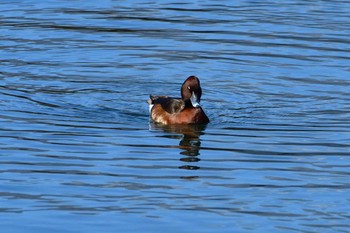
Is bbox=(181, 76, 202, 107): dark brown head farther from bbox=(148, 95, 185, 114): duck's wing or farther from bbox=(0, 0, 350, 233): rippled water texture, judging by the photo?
bbox=(0, 0, 350, 233): rippled water texture

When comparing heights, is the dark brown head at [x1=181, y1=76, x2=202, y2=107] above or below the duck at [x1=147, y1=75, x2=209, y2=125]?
above

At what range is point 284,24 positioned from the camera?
84.0 ft

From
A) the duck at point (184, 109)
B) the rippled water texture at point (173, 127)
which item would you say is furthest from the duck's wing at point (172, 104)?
the rippled water texture at point (173, 127)

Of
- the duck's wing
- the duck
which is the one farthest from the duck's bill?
the duck's wing

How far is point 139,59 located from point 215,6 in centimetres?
610

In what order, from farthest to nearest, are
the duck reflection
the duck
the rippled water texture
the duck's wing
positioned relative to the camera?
the duck's wing
the duck
the duck reflection
the rippled water texture

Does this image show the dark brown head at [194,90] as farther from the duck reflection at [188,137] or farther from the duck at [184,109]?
the duck reflection at [188,137]

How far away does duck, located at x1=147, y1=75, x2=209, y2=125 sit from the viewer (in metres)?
17.5

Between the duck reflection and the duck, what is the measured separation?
11 centimetres

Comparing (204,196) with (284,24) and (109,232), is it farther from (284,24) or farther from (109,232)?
(284,24)

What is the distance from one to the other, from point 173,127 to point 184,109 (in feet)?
1.15

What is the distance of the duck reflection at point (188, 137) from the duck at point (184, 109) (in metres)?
0.11

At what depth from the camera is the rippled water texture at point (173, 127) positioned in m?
12.1

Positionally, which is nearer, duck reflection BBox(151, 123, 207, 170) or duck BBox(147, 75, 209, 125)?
duck reflection BBox(151, 123, 207, 170)
